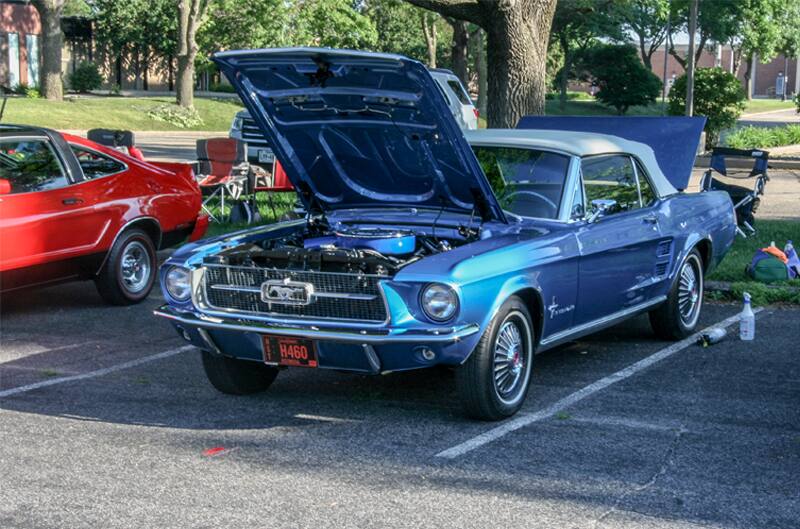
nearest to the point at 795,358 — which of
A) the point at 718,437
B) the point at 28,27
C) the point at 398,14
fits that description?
the point at 718,437

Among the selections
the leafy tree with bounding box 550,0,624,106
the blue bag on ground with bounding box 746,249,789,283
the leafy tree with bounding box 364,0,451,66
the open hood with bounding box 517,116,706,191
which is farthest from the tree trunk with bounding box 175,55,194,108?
the blue bag on ground with bounding box 746,249,789,283

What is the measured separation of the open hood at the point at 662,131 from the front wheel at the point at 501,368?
4.49 metres

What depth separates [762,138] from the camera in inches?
1297

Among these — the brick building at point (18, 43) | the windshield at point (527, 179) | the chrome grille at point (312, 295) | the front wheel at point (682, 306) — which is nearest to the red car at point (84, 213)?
the chrome grille at point (312, 295)

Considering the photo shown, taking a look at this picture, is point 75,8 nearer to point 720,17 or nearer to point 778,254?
point 720,17

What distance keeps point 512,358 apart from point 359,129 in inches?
69.6

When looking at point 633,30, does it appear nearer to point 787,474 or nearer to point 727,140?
point 727,140

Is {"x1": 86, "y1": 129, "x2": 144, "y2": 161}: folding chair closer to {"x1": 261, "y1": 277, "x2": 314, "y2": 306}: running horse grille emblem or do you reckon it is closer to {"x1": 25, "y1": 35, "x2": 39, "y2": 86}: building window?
{"x1": 261, "y1": 277, "x2": 314, "y2": 306}: running horse grille emblem

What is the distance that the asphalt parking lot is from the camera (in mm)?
5148

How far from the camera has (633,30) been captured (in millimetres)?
75062

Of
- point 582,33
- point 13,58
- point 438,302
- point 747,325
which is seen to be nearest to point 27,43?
point 13,58

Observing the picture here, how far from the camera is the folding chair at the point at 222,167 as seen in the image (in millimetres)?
15914

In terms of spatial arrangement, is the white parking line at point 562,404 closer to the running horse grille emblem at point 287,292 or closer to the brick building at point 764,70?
the running horse grille emblem at point 287,292

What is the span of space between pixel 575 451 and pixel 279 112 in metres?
2.91
